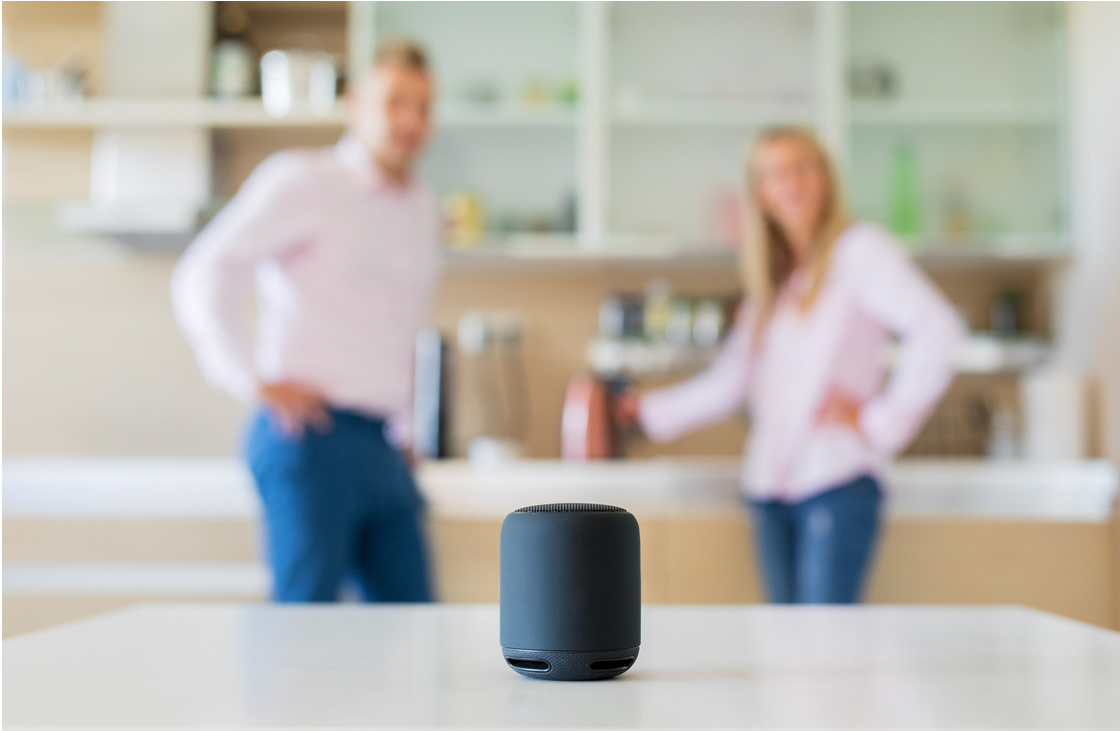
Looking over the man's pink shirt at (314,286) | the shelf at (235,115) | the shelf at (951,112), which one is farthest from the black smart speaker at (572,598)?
the shelf at (951,112)

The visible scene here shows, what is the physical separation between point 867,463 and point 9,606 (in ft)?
6.31

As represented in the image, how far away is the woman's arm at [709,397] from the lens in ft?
6.92

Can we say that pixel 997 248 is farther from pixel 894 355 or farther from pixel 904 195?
pixel 894 355

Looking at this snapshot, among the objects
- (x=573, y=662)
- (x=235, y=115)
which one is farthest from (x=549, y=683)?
(x=235, y=115)

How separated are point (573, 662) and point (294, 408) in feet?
3.31

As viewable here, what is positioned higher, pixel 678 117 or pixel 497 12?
pixel 497 12

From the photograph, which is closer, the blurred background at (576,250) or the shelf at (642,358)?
the blurred background at (576,250)

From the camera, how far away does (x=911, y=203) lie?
2.69 m

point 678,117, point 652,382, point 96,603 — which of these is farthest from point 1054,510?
point 96,603

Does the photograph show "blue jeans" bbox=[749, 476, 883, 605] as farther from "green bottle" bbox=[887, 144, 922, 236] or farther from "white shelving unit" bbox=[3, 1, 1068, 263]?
"green bottle" bbox=[887, 144, 922, 236]

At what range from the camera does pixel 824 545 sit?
69.1 inches

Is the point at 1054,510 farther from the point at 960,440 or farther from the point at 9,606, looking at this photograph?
the point at 9,606

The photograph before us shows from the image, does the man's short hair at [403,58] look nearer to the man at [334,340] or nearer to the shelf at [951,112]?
the man at [334,340]

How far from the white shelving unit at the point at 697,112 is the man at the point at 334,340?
3.00 ft
